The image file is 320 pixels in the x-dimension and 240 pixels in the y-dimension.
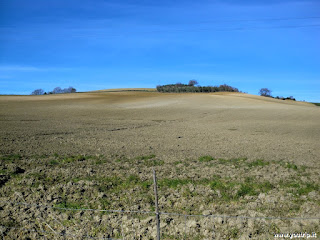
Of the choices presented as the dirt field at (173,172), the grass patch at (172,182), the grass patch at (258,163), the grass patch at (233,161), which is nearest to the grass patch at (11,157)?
the dirt field at (173,172)

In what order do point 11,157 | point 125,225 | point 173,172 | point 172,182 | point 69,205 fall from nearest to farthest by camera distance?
point 125,225 < point 69,205 < point 172,182 < point 173,172 < point 11,157

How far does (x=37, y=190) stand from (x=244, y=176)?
5182 millimetres

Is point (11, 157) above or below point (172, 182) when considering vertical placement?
above

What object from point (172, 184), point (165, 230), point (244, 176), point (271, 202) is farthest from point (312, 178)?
point (165, 230)

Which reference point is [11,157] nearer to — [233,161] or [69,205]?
[69,205]

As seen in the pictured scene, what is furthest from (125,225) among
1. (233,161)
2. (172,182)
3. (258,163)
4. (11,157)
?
(11,157)

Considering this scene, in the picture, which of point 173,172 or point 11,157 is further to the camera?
point 11,157

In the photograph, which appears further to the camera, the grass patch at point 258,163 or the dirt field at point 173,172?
the grass patch at point 258,163

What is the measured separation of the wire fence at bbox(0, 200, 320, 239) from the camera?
242 inches

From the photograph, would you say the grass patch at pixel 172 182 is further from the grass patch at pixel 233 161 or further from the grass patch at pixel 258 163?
the grass patch at pixel 258 163

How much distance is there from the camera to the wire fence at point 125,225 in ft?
20.2

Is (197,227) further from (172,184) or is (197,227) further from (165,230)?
(172,184)

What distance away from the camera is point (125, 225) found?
6.43 meters

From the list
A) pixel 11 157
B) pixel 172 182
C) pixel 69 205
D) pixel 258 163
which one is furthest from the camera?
pixel 11 157
